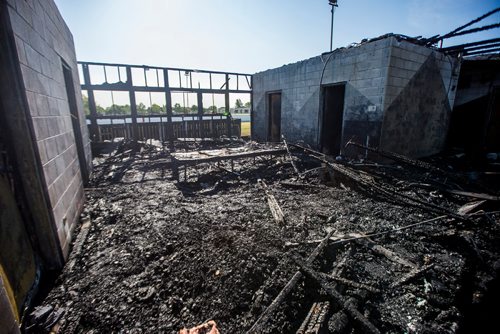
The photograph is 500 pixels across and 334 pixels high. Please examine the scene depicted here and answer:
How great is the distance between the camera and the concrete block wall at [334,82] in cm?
675

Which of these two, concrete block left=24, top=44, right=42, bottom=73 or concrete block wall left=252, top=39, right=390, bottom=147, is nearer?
concrete block left=24, top=44, right=42, bottom=73

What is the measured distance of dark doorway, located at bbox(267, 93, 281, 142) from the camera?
12160 millimetres

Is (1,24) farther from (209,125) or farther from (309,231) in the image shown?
(209,125)

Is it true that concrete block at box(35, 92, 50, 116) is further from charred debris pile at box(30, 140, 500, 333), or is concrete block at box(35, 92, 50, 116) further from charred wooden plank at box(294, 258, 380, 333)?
charred wooden plank at box(294, 258, 380, 333)

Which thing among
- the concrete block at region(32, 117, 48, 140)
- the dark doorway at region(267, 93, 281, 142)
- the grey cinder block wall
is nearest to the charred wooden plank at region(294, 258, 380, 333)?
the concrete block at region(32, 117, 48, 140)

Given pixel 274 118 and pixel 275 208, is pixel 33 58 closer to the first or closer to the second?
pixel 275 208

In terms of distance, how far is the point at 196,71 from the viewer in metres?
12.3

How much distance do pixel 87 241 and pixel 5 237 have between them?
1360mm

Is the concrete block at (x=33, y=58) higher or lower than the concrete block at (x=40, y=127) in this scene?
higher

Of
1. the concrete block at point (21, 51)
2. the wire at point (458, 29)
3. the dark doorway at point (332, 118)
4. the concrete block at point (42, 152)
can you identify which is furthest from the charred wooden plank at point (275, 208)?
the wire at point (458, 29)

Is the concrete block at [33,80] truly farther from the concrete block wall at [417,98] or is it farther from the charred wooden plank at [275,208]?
the concrete block wall at [417,98]

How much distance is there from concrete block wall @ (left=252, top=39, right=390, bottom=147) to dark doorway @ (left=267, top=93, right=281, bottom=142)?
1.13ft

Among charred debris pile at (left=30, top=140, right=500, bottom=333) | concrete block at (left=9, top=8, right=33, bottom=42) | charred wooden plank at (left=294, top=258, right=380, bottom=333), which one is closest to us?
charred wooden plank at (left=294, top=258, right=380, bottom=333)

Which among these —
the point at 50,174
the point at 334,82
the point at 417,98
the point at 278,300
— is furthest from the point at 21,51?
the point at 417,98
